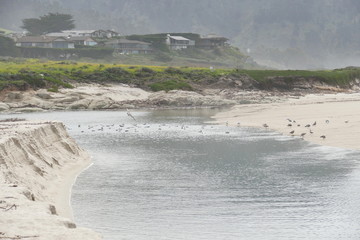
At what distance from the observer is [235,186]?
76.6ft

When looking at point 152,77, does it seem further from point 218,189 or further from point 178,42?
point 178,42

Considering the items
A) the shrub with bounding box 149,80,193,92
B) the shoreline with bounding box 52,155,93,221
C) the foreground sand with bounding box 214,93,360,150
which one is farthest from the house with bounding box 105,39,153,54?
the shoreline with bounding box 52,155,93,221

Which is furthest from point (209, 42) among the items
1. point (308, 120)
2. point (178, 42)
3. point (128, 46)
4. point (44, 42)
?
point (308, 120)

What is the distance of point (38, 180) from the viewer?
21.8 meters

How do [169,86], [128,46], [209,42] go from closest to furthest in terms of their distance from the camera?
[169,86]
[128,46]
[209,42]

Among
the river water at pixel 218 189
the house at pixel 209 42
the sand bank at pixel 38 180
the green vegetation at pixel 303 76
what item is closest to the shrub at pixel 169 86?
the green vegetation at pixel 303 76

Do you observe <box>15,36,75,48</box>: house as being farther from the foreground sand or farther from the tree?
the foreground sand

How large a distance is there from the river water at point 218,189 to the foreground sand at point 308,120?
2168mm

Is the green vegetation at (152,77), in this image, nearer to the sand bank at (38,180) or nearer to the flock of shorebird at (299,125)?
the flock of shorebird at (299,125)

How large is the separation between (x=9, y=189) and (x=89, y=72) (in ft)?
251

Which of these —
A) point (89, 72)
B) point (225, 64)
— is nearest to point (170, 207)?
point (89, 72)

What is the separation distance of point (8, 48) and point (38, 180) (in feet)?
461

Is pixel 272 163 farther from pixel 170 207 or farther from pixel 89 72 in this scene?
pixel 89 72

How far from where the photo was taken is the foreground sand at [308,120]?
1470 inches
